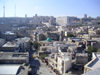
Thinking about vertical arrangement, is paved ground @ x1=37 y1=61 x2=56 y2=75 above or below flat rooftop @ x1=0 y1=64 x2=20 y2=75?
below

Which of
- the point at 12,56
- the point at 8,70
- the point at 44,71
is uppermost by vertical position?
the point at 12,56

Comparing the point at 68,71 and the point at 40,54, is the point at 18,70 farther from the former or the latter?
the point at 40,54

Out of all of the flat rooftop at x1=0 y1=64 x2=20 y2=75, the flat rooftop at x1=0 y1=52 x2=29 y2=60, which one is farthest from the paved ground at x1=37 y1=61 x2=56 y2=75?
the flat rooftop at x1=0 y1=64 x2=20 y2=75

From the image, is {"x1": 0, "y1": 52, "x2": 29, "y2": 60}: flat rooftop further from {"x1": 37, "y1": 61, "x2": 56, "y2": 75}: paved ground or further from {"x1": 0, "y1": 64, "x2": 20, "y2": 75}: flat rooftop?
{"x1": 0, "y1": 64, "x2": 20, "y2": 75}: flat rooftop

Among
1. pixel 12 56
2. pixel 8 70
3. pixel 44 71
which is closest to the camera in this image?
pixel 8 70

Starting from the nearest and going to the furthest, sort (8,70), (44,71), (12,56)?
1. (8,70)
2. (44,71)
3. (12,56)

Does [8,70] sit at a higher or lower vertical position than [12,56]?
lower

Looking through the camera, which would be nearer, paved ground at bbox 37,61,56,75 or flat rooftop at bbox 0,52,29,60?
paved ground at bbox 37,61,56,75

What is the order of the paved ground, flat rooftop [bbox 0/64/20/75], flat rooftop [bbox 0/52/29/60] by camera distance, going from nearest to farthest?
flat rooftop [bbox 0/64/20/75]
the paved ground
flat rooftop [bbox 0/52/29/60]

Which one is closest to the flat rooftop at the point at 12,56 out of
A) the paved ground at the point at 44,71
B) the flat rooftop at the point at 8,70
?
the paved ground at the point at 44,71

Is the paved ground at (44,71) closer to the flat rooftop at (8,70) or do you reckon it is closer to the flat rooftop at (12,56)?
the flat rooftop at (12,56)

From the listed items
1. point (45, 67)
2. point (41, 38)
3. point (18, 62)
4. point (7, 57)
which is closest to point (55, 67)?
point (45, 67)
